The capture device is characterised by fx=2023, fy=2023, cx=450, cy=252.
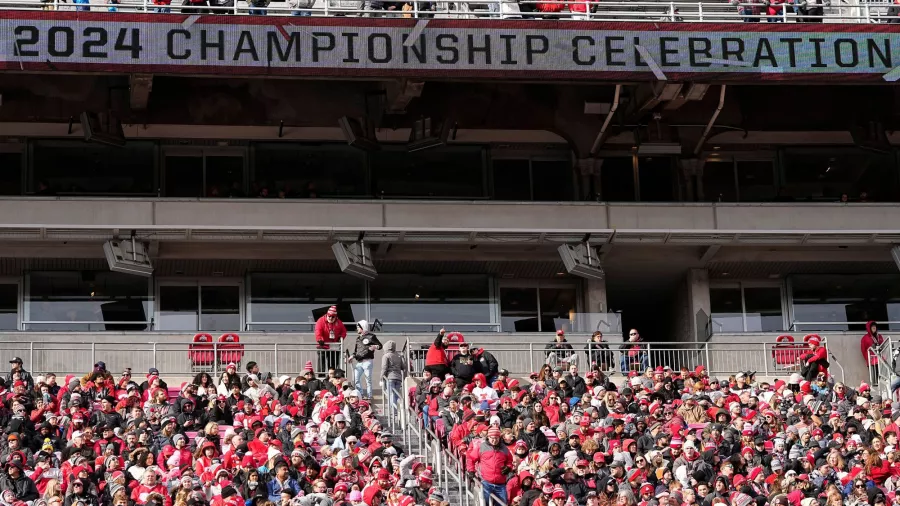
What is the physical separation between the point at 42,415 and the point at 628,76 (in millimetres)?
14468

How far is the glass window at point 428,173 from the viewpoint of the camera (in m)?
41.8

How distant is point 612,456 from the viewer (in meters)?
28.2

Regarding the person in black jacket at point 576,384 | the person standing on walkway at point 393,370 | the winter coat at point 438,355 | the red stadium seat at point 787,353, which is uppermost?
the red stadium seat at point 787,353

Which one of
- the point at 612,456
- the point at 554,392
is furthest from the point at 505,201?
the point at 612,456

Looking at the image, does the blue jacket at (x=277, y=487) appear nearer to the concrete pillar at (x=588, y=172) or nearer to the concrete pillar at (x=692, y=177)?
the concrete pillar at (x=588, y=172)

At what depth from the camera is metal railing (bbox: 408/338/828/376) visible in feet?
122

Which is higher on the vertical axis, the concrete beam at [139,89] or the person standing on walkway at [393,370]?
the concrete beam at [139,89]

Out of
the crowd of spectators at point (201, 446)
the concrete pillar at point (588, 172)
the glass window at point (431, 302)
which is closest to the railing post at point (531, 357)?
the glass window at point (431, 302)

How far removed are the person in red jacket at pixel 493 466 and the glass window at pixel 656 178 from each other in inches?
642

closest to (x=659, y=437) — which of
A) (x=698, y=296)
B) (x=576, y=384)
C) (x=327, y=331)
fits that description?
(x=576, y=384)

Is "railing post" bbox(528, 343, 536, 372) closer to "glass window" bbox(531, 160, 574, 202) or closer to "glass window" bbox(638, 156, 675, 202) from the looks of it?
"glass window" bbox(531, 160, 574, 202)

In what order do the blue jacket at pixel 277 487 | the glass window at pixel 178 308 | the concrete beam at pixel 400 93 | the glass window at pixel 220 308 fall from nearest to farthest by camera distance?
the blue jacket at pixel 277 487, the concrete beam at pixel 400 93, the glass window at pixel 178 308, the glass window at pixel 220 308

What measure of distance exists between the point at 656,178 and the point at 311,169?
725 cm

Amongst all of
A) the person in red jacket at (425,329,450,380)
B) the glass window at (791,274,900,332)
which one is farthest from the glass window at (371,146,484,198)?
the person in red jacket at (425,329,450,380)
